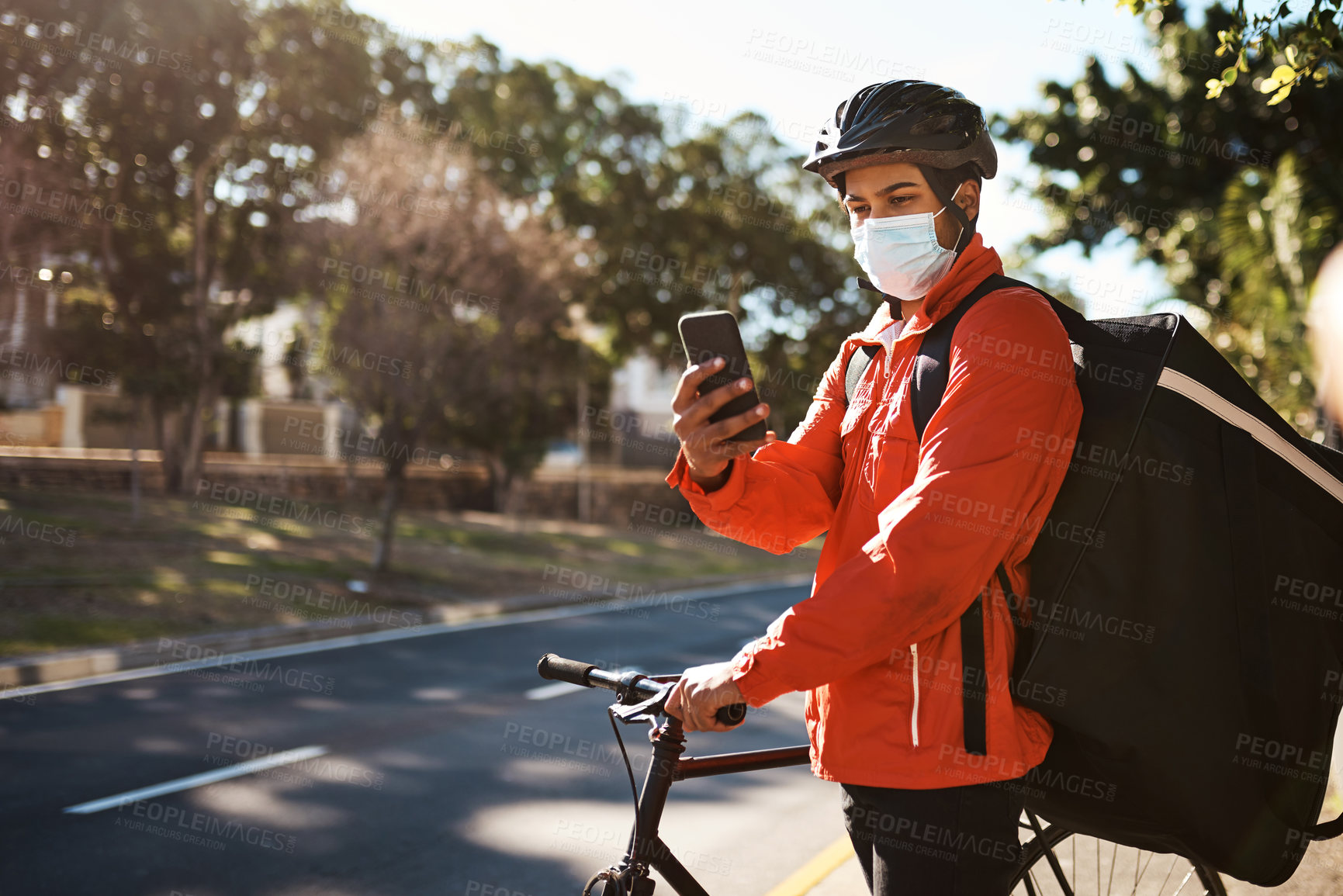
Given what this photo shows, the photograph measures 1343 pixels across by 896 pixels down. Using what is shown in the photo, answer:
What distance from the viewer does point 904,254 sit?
2012 millimetres

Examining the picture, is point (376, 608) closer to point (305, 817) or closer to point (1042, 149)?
point (305, 817)

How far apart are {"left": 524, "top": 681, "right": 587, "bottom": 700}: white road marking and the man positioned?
6652 mm

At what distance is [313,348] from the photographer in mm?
16328

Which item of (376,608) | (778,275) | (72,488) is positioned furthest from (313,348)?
(778,275)

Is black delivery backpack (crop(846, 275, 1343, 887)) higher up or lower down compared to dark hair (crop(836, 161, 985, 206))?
lower down

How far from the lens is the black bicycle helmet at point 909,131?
192 centimetres

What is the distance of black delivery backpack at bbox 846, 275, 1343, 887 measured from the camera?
1.72 metres

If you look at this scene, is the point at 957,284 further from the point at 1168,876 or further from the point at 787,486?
the point at 1168,876

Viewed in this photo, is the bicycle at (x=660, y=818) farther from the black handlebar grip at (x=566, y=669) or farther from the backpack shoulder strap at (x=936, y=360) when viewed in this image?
the backpack shoulder strap at (x=936, y=360)

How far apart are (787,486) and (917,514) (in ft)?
1.80

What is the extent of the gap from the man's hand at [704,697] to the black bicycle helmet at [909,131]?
38.2 inches
